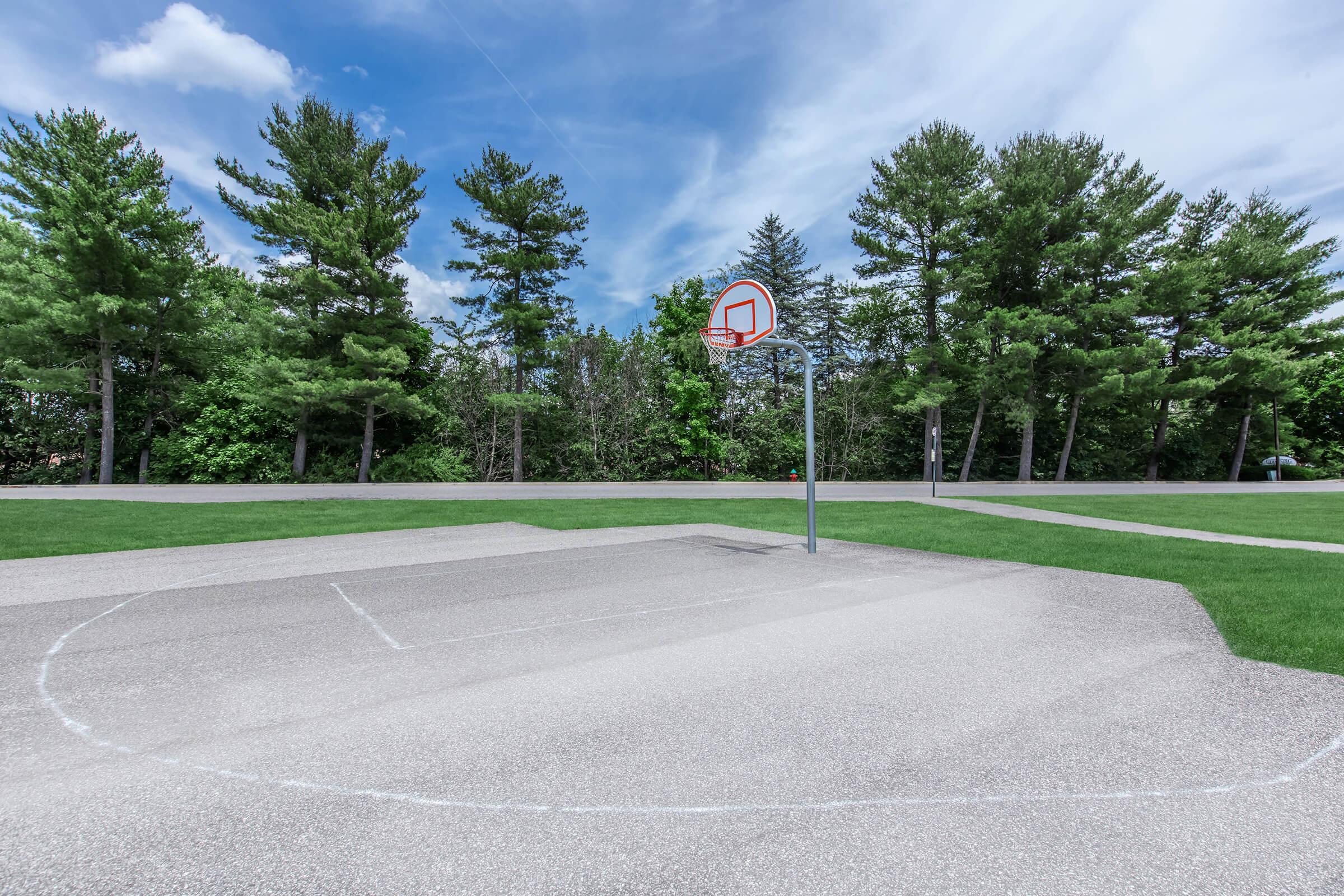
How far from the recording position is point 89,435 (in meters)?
21.9

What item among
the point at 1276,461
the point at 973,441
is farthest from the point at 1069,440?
the point at 1276,461

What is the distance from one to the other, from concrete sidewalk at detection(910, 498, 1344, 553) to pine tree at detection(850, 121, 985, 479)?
382 inches

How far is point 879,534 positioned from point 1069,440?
72.7 feet

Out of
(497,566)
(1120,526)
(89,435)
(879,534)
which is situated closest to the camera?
(497,566)

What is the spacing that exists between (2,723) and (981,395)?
27.7 m

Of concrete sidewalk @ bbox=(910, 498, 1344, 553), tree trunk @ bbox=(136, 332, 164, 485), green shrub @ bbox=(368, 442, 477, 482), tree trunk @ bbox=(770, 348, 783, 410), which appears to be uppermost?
tree trunk @ bbox=(770, 348, 783, 410)

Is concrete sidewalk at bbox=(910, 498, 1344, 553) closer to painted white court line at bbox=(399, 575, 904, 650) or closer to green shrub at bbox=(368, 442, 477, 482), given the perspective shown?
painted white court line at bbox=(399, 575, 904, 650)

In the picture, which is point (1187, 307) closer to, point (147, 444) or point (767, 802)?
point (767, 802)

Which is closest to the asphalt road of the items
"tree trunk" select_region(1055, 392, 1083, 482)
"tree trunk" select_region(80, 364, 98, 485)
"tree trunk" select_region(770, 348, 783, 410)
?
"tree trunk" select_region(80, 364, 98, 485)

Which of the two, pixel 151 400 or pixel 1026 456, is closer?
pixel 151 400

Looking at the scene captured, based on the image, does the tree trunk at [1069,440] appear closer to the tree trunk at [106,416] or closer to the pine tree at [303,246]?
the pine tree at [303,246]

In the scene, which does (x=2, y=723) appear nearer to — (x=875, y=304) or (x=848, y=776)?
(x=848, y=776)

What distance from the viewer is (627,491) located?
60.3ft

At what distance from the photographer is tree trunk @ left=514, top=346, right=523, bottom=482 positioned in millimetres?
22406
